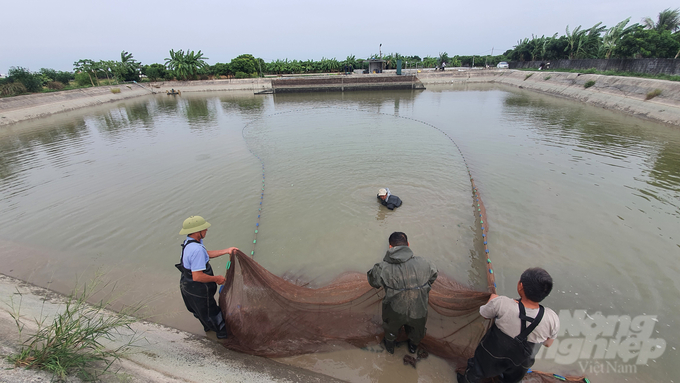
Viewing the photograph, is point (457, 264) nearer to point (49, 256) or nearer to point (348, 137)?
point (49, 256)

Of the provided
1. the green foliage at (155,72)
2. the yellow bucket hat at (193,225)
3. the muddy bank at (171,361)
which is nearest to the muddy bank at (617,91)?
the muddy bank at (171,361)

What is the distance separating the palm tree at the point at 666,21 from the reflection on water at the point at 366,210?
2749cm

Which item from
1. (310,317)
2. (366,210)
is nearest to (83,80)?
(366,210)

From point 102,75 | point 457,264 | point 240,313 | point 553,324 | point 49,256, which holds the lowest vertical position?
point 457,264

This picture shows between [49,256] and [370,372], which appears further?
[49,256]

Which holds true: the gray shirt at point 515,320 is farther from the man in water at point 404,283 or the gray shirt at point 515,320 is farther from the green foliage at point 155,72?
the green foliage at point 155,72

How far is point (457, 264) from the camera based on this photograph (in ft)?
16.5

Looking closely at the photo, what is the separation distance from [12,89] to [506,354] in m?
41.7

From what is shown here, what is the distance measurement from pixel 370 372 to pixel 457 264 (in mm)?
2759

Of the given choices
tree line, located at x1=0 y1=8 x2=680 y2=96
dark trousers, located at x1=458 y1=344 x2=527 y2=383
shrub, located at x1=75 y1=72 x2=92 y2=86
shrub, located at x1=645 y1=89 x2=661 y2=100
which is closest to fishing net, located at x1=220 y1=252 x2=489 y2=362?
dark trousers, located at x1=458 y1=344 x2=527 y2=383

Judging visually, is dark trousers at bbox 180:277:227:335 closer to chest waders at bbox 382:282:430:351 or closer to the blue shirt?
the blue shirt

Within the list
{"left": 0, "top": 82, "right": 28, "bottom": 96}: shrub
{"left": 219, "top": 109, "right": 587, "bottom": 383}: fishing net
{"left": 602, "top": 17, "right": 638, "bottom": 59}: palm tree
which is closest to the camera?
{"left": 219, "top": 109, "right": 587, "bottom": 383}: fishing net

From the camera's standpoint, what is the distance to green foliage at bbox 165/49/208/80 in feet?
162

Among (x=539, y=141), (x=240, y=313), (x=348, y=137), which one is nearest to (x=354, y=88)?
(x=348, y=137)
